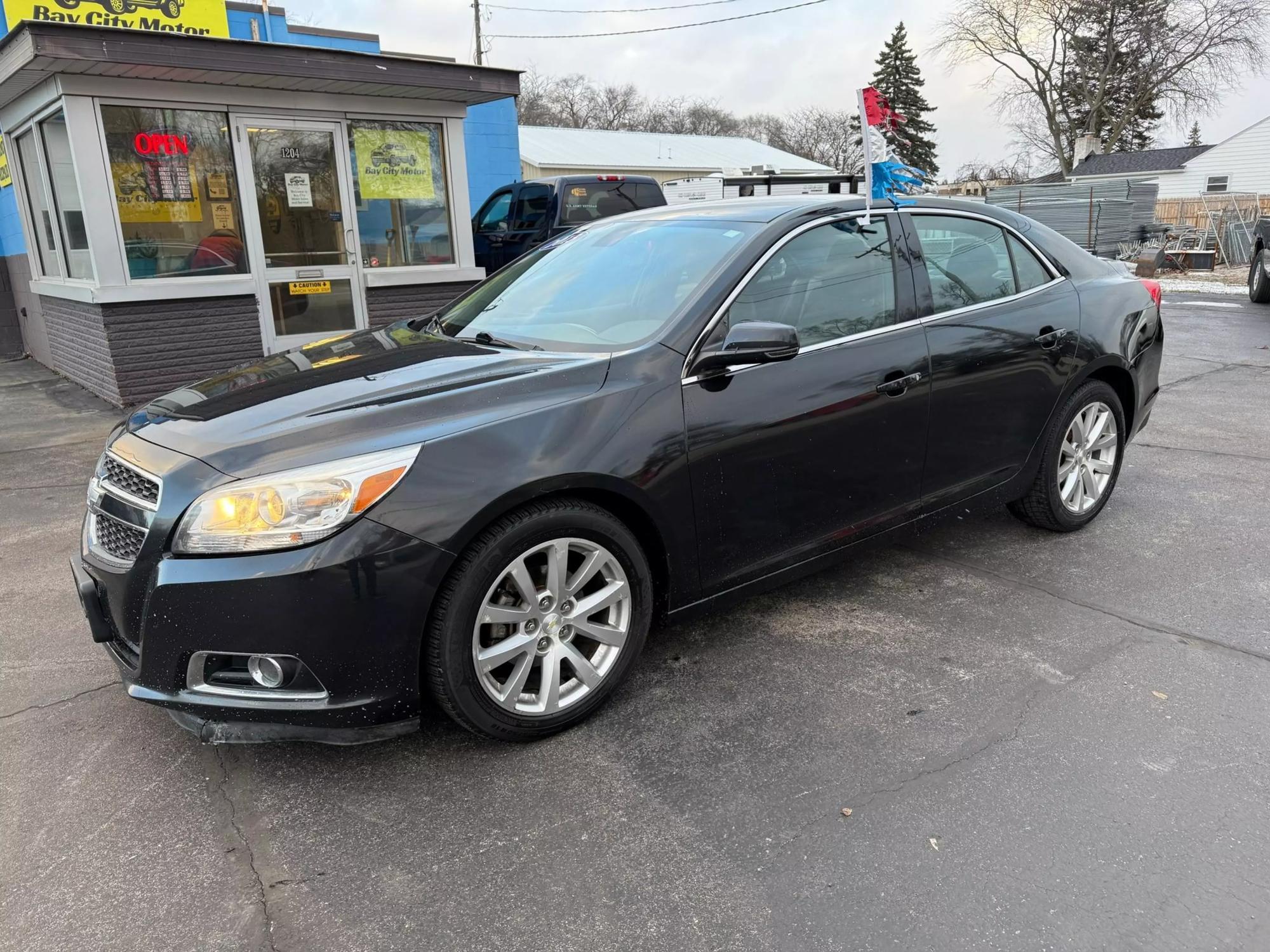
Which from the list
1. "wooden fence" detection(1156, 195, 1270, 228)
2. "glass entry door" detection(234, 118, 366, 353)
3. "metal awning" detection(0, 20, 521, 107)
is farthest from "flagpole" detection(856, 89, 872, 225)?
"wooden fence" detection(1156, 195, 1270, 228)

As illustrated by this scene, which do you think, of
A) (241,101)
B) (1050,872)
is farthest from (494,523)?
(241,101)

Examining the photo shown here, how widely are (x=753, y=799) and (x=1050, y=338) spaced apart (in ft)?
8.83

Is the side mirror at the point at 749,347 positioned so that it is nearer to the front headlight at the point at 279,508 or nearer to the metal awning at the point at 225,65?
the front headlight at the point at 279,508

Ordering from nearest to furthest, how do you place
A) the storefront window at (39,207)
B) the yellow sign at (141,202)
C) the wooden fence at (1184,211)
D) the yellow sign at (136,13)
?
the yellow sign at (141,202)
the storefront window at (39,207)
the yellow sign at (136,13)
the wooden fence at (1184,211)

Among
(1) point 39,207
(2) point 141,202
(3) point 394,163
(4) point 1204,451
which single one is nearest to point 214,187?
(2) point 141,202

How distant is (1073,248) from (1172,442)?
Result: 8.48ft

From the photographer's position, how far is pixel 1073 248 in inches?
181

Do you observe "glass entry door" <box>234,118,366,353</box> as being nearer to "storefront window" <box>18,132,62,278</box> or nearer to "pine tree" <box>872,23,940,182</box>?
"storefront window" <box>18,132,62,278</box>

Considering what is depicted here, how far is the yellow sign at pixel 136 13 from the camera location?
385 inches

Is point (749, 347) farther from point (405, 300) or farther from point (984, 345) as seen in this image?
point (405, 300)

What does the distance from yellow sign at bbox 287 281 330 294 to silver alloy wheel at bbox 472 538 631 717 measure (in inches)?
274

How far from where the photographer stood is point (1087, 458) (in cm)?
457

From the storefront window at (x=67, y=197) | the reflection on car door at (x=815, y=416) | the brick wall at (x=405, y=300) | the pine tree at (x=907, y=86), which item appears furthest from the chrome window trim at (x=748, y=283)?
the pine tree at (x=907, y=86)

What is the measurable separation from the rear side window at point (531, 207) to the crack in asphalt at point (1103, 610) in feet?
27.1
